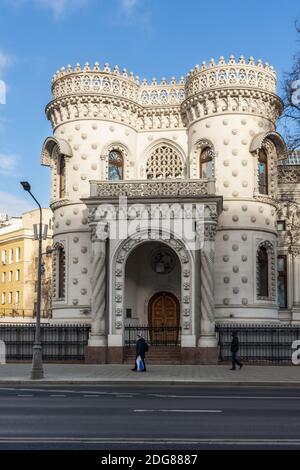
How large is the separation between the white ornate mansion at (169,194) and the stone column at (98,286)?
7 cm

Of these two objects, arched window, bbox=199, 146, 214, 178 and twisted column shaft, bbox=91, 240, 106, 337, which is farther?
arched window, bbox=199, 146, 214, 178

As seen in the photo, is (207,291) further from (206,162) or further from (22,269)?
(22,269)

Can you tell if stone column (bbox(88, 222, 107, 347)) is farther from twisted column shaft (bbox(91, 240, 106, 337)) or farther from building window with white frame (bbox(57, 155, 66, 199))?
building window with white frame (bbox(57, 155, 66, 199))

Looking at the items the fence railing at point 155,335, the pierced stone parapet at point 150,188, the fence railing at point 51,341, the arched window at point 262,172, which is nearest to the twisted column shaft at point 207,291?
the pierced stone parapet at point 150,188

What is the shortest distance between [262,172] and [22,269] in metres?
38.5

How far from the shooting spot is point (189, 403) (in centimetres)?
1642

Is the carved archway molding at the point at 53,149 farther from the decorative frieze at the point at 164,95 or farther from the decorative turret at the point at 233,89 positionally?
the decorative turret at the point at 233,89

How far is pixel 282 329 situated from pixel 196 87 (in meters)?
13.7

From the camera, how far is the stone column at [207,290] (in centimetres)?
3011

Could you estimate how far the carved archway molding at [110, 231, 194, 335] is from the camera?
100 ft

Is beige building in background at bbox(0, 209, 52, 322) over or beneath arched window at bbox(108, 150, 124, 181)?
beneath

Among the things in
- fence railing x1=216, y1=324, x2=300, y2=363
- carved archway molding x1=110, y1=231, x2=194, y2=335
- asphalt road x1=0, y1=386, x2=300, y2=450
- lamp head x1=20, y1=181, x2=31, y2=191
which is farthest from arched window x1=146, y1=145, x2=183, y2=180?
asphalt road x1=0, y1=386, x2=300, y2=450

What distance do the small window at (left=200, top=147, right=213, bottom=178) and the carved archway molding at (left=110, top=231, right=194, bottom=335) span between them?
5.89 meters
